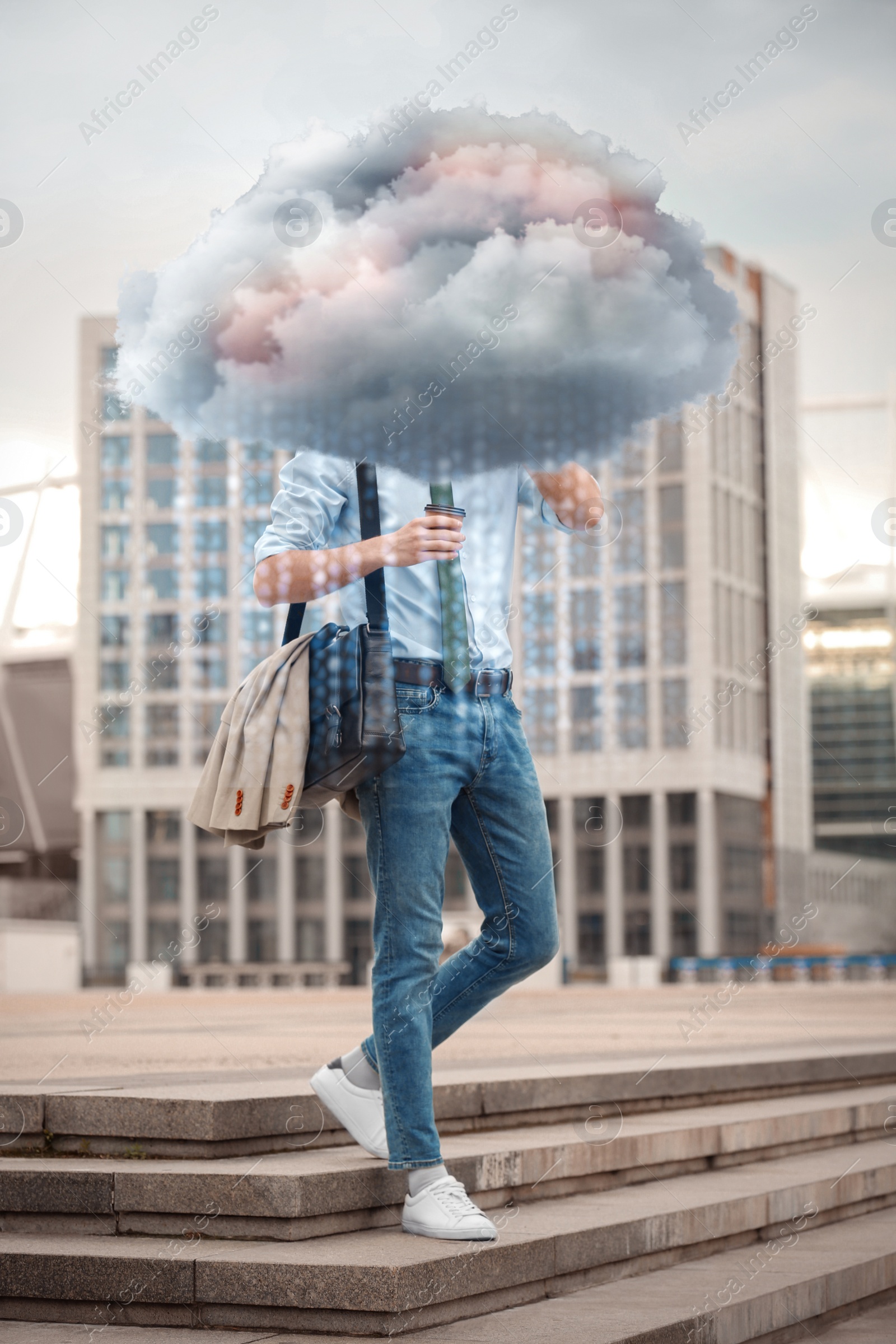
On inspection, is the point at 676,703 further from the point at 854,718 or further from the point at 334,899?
the point at 854,718

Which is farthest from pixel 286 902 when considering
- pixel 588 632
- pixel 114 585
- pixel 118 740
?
pixel 588 632

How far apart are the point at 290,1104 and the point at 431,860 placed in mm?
907

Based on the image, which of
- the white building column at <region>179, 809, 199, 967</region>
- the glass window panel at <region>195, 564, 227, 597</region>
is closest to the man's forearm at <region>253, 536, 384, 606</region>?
the glass window panel at <region>195, 564, 227, 597</region>

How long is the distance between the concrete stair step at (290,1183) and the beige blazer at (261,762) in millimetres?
755

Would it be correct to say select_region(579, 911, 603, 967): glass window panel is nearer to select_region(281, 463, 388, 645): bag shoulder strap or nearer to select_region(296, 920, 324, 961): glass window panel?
→ select_region(296, 920, 324, 961): glass window panel

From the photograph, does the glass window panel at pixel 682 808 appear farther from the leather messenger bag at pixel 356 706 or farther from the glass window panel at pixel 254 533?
Answer: the leather messenger bag at pixel 356 706

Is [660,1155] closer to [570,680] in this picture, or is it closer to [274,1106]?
[274,1106]

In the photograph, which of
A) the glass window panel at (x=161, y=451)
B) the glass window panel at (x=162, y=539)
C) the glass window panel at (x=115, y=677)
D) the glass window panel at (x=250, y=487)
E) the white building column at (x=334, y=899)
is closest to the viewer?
the glass window panel at (x=250, y=487)

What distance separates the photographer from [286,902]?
227 feet

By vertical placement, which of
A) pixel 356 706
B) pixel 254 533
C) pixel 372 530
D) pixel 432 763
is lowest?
pixel 432 763

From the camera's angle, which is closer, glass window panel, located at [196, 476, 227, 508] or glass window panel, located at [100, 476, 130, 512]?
glass window panel, located at [196, 476, 227, 508]

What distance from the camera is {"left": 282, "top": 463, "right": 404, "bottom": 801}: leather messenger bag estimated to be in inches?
119

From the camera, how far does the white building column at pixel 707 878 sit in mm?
64500

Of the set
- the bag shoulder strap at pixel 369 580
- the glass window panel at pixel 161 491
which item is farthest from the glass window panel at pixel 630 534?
the bag shoulder strap at pixel 369 580
